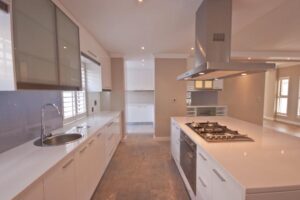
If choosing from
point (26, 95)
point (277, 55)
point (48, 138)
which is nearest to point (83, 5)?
point (26, 95)

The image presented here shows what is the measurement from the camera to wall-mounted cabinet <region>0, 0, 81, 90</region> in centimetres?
113

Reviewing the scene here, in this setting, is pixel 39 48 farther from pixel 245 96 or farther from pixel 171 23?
pixel 245 96

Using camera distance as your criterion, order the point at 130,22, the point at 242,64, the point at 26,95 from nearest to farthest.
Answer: the point at 242,64 < the point at 26,95 < the point at 130,22

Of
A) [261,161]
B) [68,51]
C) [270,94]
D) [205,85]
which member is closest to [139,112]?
[205,85]

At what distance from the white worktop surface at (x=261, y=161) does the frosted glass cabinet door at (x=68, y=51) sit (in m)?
1.65

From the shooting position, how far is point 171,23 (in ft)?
8.23

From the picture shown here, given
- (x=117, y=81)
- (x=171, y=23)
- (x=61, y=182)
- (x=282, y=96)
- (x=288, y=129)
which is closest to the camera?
(x=61, y=182)

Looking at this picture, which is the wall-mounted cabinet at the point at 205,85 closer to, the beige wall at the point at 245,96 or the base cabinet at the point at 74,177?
the beige wall at the point at 245,96

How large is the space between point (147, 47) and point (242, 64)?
8.70 feet

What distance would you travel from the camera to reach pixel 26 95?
1696 millimetres

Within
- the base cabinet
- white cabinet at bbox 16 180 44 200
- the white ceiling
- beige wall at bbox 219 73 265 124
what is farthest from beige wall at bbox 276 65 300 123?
white cabinet at bbox 16 180 44 200

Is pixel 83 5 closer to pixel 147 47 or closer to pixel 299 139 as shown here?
pixel 147 47

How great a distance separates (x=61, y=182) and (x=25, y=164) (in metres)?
0.30

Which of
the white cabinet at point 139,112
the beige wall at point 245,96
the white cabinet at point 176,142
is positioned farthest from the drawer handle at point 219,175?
the white cabinet at point 139,112
